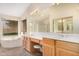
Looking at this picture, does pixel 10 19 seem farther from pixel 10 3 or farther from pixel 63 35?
pixel 63 35

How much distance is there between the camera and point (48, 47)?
1.80 meters

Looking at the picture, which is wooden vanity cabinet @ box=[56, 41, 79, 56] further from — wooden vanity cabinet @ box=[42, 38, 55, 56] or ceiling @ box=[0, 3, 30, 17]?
ceiling @ box=[0, 3, 30, 17]

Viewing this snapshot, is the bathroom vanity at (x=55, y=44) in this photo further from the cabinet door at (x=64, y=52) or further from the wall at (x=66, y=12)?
the wall at (x=66, y=12)

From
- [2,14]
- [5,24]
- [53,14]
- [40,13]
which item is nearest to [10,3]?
[2,14]

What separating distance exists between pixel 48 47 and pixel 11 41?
0.58m

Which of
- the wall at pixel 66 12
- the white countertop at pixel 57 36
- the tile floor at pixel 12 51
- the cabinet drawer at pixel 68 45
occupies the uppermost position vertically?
the wall at pixel 66 12

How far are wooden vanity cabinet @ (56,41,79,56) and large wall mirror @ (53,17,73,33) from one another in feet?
0.58

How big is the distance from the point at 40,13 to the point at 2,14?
1.91ft

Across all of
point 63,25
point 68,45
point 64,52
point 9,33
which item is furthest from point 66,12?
point 9,33

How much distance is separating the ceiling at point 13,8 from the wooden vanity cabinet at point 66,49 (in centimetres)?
73

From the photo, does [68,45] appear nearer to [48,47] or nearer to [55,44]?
[55,44]

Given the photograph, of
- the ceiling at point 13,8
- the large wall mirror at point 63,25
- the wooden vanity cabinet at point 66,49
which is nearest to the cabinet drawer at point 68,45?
the wooden vanity cabinet at point 66,49

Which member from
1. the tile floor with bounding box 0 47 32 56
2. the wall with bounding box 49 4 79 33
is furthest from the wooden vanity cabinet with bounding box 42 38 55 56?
the tile floor with bounding box 0 47 32 56

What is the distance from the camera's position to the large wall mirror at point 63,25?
169cm
